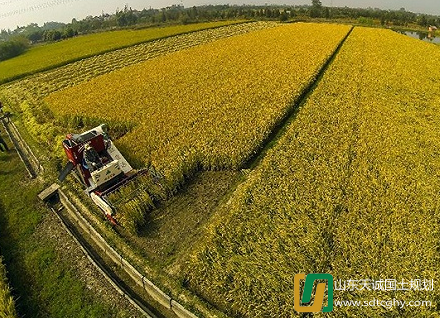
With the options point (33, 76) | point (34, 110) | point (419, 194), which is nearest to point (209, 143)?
point (419, 194)

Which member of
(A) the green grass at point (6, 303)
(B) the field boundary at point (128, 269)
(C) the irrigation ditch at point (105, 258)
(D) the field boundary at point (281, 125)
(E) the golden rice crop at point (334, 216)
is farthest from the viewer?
(D) the field boundary at point (281, 125)

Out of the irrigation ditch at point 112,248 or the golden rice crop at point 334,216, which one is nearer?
the golden rice crop at point 334,216

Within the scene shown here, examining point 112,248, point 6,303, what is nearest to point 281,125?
point 112,248

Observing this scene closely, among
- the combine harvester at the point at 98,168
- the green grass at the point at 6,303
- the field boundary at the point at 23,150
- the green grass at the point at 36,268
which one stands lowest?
the green grass at the point at 36,268

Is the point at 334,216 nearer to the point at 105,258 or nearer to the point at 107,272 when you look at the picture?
the point at 107,272

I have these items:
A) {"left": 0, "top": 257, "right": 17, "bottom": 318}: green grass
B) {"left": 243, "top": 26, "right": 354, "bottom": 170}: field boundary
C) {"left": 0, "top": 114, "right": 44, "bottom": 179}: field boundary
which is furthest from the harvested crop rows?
{"left": 243, "top": 26, "right": 354, "bottom": 170}: field boundary

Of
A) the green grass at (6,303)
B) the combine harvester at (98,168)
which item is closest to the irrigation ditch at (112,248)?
the combine harvester at (98,168)

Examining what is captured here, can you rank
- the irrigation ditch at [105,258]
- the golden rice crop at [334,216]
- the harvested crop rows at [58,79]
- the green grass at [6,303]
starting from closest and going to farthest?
the golden rice crop at [334,216], the green grass at [6,303], the irrigation ditch at [105,258], the harvested crop rows at [58,79]

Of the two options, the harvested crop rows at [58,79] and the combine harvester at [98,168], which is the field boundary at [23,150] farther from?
the combine harvester at [98,168]
